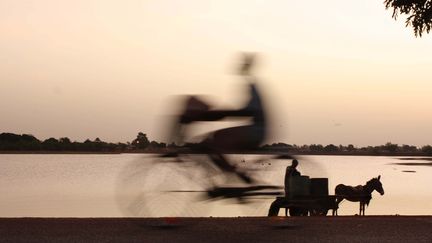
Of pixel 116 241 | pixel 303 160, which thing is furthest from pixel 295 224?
pixel 116 241

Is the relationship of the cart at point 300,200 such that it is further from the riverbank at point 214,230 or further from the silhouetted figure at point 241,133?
the silhouetted figure at point 241,133

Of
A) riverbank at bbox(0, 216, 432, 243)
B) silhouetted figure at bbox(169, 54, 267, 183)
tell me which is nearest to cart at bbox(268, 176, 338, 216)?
riverbank at bbox(0, 216, 432, 243)

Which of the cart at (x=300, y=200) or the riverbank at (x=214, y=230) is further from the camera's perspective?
the cart at (x=300, y=200)

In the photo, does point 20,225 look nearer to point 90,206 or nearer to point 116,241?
point 116,241

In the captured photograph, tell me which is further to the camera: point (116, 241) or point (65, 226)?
point (65, 226)

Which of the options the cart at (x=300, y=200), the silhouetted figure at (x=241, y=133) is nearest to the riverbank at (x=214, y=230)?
the cart at (x=300, y=200)

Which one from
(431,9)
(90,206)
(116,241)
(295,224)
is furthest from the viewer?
(90,206)

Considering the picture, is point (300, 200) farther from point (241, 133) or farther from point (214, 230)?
point (241, 133)

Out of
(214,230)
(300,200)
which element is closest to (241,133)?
(214,230)

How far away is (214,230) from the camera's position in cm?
1123

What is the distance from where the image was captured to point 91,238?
10.5 metres

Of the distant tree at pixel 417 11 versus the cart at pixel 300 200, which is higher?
the distant tree at pixel 417 11

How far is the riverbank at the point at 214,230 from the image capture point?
10461 mm

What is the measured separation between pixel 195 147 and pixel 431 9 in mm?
9417
